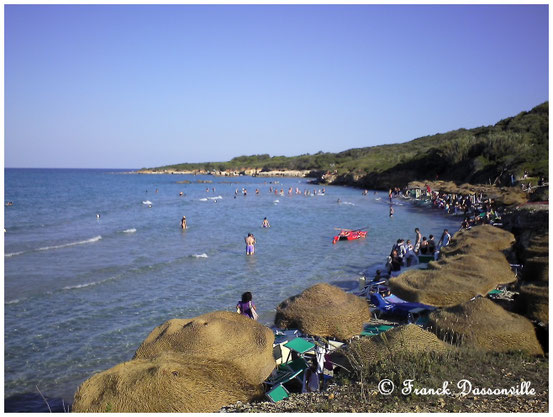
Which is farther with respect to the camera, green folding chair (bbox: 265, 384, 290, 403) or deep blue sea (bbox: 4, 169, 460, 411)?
deep blue sea (bbox: 4, 169, 460, 411)

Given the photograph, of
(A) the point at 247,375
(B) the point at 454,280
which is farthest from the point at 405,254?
(A) the point at 247,375

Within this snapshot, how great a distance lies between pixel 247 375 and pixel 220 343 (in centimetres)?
57

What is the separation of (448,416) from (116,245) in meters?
20.5

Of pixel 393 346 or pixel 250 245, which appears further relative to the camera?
pixel 250 245

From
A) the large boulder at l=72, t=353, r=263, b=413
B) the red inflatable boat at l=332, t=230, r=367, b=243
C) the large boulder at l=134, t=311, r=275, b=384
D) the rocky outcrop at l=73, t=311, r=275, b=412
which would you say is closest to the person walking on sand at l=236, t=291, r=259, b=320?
the rocky outcrop at l=73, t=311, r=275, b=412

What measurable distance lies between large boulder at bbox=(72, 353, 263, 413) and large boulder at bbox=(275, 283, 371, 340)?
7.91ft

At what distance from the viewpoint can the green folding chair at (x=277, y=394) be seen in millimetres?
6195

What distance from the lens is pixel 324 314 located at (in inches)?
291

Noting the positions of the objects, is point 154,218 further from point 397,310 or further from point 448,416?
point 448,416

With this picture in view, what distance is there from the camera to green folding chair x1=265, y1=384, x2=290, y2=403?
620 cm

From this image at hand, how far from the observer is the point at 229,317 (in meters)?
6.31

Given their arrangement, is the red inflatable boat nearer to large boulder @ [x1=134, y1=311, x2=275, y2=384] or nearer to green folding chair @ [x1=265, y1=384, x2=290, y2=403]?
green folding chair @ [x1=265, y1=384, x2=290, y2=403]

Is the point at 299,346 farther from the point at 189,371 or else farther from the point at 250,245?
the point at 250,245

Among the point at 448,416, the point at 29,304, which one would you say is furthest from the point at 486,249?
the point at 29,304
